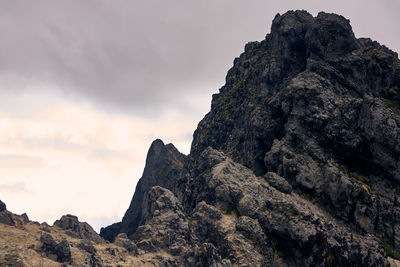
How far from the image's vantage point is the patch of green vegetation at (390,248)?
65781mm

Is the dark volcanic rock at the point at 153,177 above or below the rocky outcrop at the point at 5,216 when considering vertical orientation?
above

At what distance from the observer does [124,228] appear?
14138 centimetres

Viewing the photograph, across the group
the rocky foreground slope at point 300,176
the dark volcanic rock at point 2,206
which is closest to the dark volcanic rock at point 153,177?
the rocky foreground slope at point 300,176

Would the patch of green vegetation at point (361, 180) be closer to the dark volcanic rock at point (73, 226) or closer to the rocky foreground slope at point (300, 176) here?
the rocky foreground slope at point (300, 176)

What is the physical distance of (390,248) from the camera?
220 feet

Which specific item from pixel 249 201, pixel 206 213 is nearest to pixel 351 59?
pixel 249 201

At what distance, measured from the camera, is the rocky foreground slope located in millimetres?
63188

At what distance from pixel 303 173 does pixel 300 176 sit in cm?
89

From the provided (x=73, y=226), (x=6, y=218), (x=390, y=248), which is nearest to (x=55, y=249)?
(x=6, y=218)

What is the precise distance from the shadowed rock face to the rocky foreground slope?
22 cm

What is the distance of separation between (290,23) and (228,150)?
41.3 metres

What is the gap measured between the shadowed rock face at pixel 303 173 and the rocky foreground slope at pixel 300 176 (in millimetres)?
224

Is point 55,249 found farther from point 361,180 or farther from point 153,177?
point 153,177

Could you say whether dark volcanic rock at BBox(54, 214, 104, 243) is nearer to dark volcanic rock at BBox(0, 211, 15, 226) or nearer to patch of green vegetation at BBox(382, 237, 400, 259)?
dark volcanic rock at BBox(0, 211, 15, 226)
